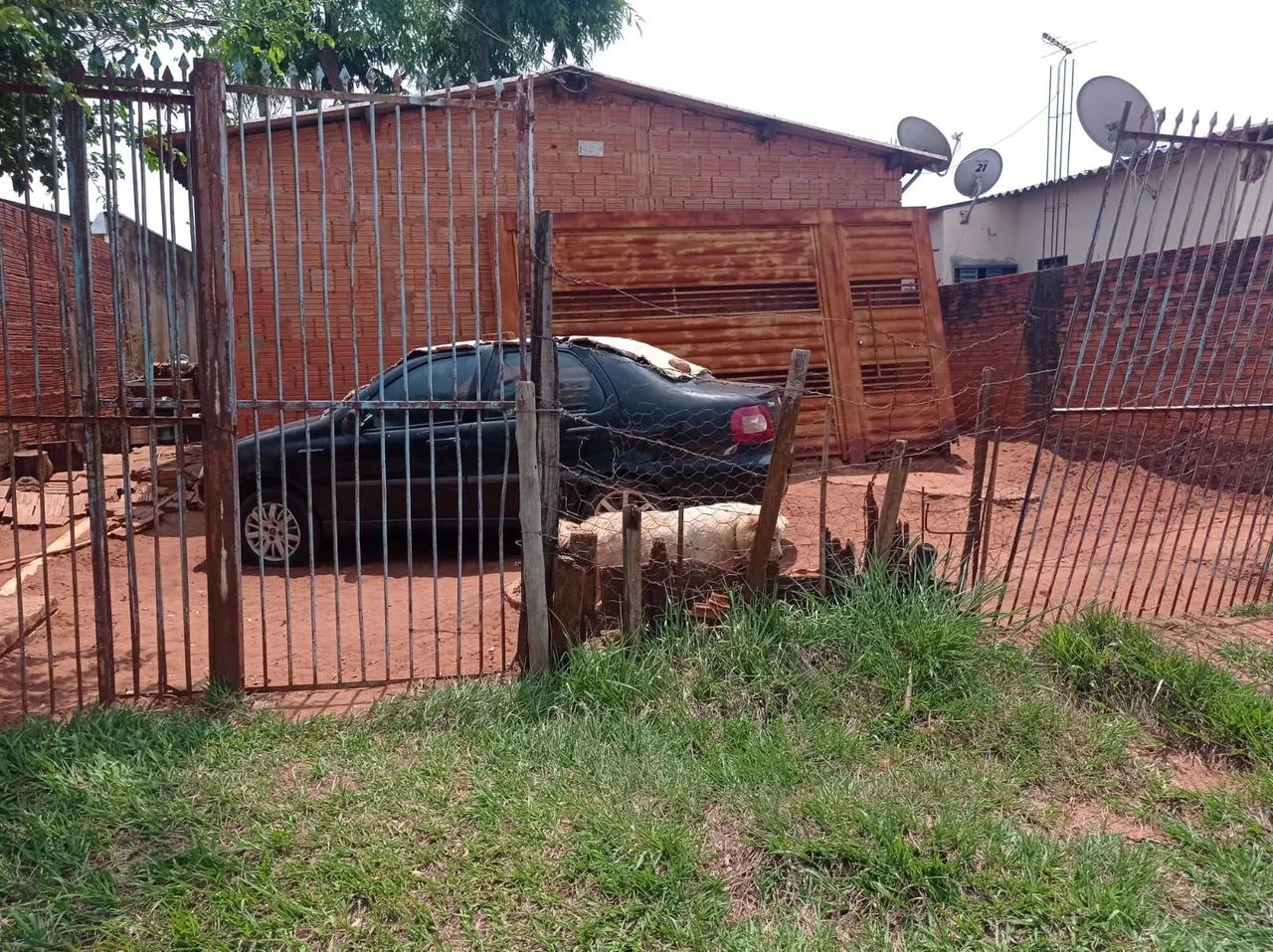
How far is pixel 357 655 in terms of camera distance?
4.91m

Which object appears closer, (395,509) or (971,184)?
(395,509)

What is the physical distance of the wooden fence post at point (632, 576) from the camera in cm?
411

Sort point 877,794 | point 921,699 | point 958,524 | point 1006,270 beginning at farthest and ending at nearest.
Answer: point 1006,270, point 958,524, point 921,699, point 877,794

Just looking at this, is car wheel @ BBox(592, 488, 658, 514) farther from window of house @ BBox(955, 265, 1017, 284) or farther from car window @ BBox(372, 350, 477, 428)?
window of house @ BBox(955, 265, 1017, 284)

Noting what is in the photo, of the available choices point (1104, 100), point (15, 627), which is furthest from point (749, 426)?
point (1104, 100)

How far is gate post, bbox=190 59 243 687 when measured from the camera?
3.89m

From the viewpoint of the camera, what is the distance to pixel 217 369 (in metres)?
3.96

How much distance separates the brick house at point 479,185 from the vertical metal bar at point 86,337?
16.8 feet

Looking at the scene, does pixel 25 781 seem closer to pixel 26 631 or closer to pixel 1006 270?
pixel 26 631

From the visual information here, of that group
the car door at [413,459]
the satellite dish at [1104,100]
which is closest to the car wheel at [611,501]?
the car door at [413,459]

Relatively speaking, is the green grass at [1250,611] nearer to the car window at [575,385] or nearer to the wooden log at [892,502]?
the wooden log at [892,502]

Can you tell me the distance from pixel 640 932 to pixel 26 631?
163 inches

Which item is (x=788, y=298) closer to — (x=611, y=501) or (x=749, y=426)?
(x=749, y=426)

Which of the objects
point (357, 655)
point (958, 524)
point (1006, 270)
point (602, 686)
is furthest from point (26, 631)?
point (1006, 270)
